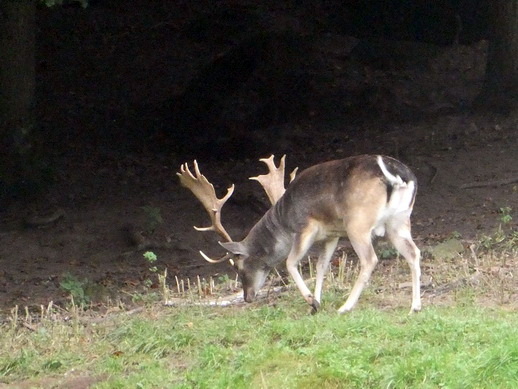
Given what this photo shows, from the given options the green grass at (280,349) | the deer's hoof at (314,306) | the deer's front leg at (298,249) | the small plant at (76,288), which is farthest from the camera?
the small plant at (76,288)

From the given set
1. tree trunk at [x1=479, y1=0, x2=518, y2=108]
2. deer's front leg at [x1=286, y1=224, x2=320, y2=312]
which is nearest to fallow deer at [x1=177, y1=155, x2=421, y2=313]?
deer's front leg at [x1=286, y1=224, x2=320, y2=312]

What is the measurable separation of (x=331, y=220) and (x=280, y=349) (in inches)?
75.7

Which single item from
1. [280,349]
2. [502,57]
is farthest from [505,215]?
[280,349]

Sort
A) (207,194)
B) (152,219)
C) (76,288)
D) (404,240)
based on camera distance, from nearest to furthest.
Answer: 1. (404,240)
2. (207,194)
3. (76,288)
4. (152,219)

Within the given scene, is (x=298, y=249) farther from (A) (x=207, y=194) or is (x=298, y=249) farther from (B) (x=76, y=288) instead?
(B) (x=76, y=288)

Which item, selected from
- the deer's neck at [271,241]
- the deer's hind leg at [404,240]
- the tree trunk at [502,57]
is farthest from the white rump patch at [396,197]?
the tree trunk at [502,57]

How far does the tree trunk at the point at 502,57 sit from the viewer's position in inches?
609

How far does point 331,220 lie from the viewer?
27.4 ft

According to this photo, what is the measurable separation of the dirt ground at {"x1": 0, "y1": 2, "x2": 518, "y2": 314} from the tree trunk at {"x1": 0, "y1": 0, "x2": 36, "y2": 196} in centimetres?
49

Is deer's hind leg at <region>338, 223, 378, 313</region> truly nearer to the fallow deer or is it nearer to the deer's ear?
the fallow deer

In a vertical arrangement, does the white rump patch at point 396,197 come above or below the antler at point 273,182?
above

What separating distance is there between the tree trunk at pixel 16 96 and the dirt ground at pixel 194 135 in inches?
19.5

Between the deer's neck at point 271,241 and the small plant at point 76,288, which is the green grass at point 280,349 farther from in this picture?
the small plant at point 76,288

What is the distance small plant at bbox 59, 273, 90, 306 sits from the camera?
415 inches
